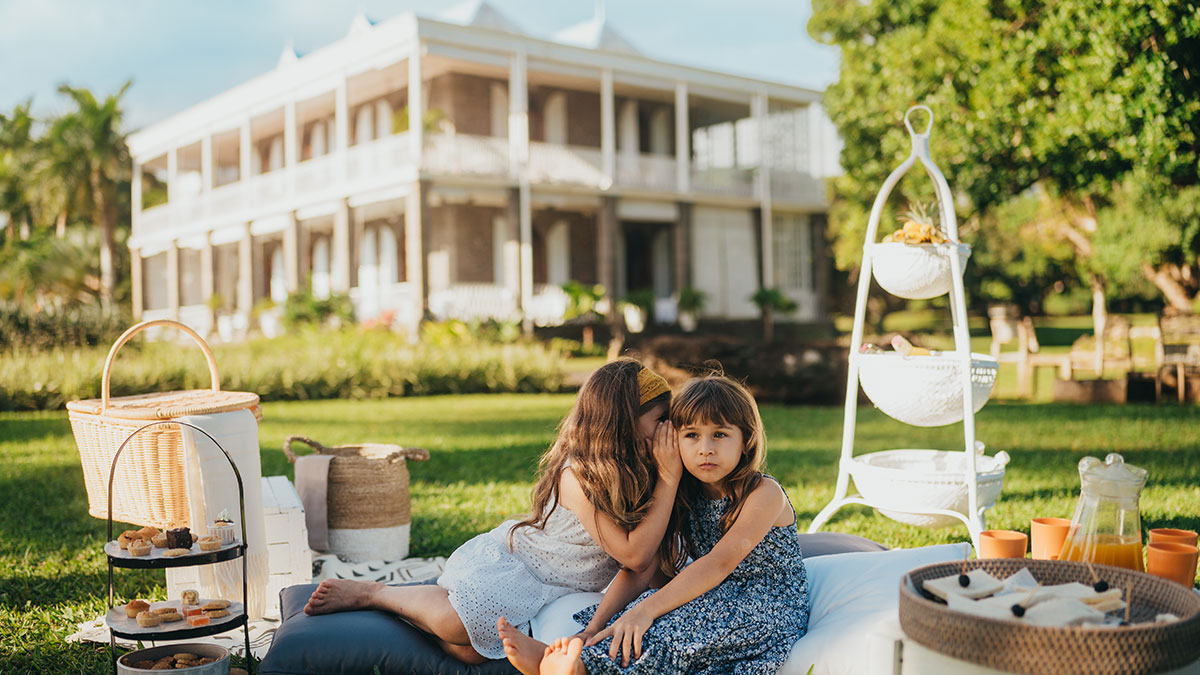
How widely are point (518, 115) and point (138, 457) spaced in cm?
1581

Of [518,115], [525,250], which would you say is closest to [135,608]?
[525,250]

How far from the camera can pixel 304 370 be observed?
1427cm

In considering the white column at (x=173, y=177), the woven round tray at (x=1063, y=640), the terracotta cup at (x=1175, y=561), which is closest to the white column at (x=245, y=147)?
the white column at (x=173, y=177)

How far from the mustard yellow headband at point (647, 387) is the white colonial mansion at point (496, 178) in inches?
577

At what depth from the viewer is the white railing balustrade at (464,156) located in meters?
18.4

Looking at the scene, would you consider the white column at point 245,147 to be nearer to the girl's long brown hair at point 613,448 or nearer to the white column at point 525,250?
the white column at point 525,250

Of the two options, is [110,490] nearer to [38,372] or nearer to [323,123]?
[38,372]

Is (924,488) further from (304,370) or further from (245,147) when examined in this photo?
(245,147)

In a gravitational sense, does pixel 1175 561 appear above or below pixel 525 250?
below

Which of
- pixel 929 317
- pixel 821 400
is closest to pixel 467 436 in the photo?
pixel 821 400

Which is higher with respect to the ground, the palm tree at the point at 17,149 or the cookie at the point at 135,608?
the palm tree at the point at 17,149

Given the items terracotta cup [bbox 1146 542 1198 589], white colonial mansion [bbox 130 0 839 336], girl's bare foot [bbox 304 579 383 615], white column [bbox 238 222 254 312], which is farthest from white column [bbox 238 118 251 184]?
terracotta cup [bbox 1146 542 1198 589]

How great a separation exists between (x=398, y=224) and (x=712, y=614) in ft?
66.0

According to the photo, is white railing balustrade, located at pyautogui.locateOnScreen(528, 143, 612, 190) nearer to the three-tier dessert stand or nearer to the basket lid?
the basket lid
